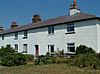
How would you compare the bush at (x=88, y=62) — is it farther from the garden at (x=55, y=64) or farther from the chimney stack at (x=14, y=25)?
the chimney stack at (x=14, y=25)

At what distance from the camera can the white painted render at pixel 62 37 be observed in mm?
30581

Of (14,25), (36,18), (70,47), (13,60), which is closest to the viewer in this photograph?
(13,60)

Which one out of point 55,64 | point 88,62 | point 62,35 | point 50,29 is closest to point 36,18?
point 50,29

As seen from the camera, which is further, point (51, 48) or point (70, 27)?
point (51, 48)

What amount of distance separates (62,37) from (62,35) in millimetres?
298

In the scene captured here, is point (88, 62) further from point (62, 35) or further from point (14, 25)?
point (14, 25)

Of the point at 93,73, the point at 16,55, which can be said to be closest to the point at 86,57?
the point at 93,73

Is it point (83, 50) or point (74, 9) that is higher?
point (74, 9)

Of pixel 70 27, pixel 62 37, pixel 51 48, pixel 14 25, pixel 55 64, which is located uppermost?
pixel 14 25

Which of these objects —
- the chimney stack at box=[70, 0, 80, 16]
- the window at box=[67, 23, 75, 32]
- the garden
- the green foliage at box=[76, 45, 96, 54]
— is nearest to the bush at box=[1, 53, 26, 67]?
the garden

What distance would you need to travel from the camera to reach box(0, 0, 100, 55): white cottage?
31.0m

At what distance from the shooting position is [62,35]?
117 feet

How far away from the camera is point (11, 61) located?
84.1ft

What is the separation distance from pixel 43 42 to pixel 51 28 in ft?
10.5
